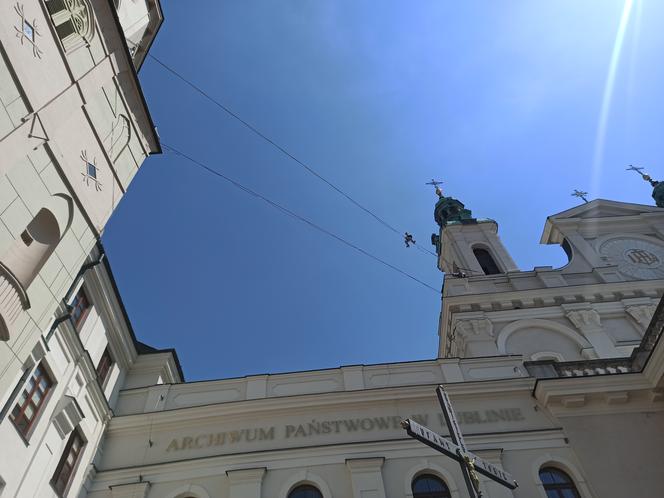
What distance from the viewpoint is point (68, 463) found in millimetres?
14305

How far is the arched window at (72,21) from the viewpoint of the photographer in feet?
44.2

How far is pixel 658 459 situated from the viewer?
14516 mm

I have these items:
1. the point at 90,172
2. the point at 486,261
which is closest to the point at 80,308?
the point at 90,172

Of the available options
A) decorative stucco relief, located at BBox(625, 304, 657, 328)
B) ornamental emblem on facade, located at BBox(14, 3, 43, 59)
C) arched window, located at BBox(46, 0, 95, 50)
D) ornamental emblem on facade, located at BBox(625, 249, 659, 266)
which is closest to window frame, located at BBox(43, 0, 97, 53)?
arched window, located at BBox(46, 0, 95, 50)

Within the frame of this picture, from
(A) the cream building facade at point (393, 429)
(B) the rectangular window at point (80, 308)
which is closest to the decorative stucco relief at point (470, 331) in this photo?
(A) the cream building facade at point (393, 429)

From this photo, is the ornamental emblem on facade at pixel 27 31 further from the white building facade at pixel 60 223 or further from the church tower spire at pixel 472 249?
the church tower spire at pixel 472 249

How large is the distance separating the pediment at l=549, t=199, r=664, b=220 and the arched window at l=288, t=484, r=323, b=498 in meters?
19.3

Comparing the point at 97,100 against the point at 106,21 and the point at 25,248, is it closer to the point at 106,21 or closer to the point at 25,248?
the point at 106,21

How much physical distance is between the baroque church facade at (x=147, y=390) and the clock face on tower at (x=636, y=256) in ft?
19.2

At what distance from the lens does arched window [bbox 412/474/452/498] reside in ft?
46.9

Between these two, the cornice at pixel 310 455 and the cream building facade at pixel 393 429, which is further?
the cornice at pixel 310 455

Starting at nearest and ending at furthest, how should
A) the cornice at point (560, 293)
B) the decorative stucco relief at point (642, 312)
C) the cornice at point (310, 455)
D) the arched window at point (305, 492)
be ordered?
the arched window at point (305, 492)
the cornice at point (310, 455)
the decorative stucco relief at point (642, 312)
the cornice at point (560, 293)

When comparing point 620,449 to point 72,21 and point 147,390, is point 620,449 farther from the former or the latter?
point 72,21

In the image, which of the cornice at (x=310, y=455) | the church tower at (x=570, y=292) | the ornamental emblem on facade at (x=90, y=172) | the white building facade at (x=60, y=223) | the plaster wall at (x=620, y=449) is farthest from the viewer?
the church tower at (x=570, y=292)
